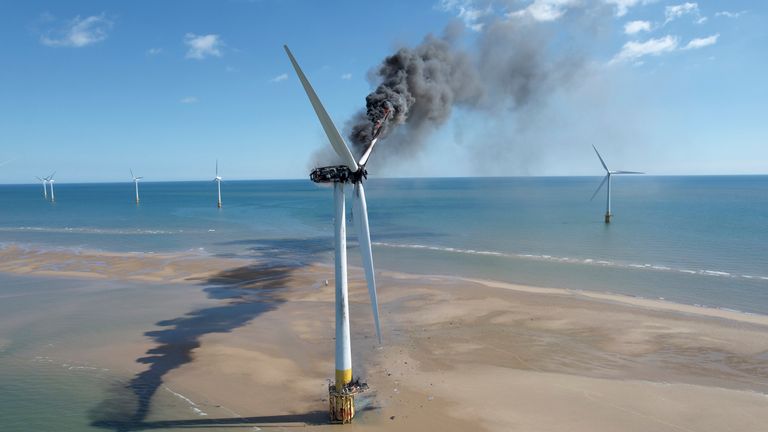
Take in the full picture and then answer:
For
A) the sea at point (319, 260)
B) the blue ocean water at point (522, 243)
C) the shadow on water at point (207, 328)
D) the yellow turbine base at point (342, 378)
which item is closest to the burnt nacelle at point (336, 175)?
the yellow turbine base at point (342, 378)

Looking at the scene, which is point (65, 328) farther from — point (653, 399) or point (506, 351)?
point (653, 399)

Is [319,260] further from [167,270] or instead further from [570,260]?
[570,260]

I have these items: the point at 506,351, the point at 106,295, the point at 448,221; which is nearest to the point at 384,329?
the point at 506,351

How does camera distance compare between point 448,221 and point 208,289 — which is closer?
point 208,289

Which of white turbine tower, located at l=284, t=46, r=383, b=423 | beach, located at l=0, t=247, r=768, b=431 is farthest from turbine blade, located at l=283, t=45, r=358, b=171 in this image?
beach, located at l=0, t=247, r=768, b=431

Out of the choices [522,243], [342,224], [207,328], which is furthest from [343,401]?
[522,243]

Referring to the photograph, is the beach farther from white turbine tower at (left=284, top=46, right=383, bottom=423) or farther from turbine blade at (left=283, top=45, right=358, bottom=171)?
turbine blade at (left=283, top=45, right=358, bottom=171)
